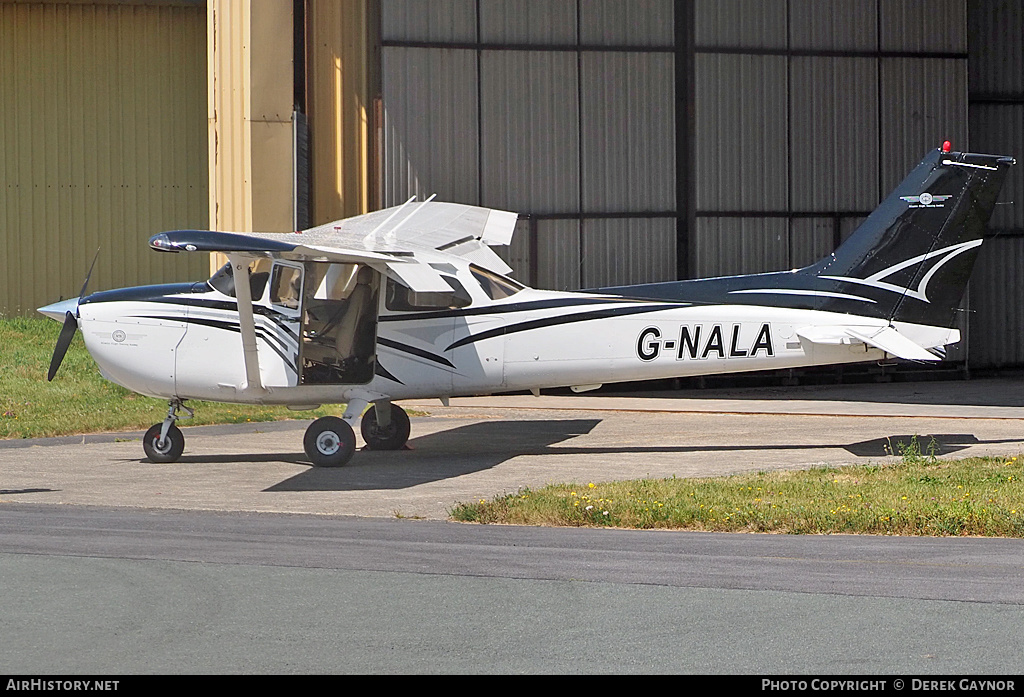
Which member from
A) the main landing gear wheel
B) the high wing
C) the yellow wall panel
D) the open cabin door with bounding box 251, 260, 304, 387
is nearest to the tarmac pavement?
the main landing gear wheel

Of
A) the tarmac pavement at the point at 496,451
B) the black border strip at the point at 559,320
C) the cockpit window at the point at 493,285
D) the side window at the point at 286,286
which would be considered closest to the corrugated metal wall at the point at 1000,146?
the tarmac pavement at the point at 496,451

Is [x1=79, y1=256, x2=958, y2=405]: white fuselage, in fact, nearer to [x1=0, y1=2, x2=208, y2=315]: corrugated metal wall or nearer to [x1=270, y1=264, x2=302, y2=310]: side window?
[x1=270, y1=264, x2=302, y2=310]: side window

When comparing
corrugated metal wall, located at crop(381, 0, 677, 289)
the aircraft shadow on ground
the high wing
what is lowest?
the aircraft shadow on ground

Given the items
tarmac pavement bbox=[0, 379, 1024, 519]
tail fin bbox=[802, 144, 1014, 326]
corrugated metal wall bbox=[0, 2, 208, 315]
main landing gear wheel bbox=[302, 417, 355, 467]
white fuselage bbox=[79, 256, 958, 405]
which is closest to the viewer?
tarmac pavement bbox=[0, 379, 1024, 519]

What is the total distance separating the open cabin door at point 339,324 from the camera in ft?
43.2

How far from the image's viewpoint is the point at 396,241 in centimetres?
1341

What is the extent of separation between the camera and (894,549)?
334 inches

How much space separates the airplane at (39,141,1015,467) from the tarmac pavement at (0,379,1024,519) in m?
0.79

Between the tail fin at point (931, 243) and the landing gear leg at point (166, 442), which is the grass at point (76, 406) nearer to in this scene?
the landing gear leg at point (166, 442)

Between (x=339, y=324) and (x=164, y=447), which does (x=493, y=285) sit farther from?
(x=164, y=447)

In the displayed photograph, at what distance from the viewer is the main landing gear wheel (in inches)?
512

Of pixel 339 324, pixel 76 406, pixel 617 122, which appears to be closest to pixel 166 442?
pixel 339 324

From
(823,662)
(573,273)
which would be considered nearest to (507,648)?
(823,662)
